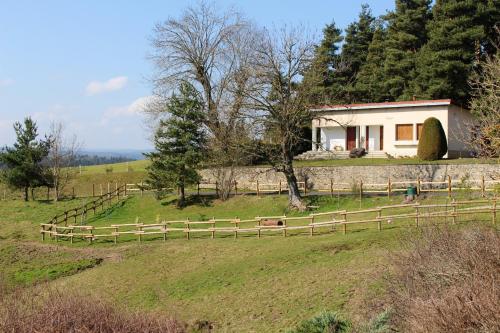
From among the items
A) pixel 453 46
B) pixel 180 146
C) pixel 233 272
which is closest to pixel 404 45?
pixel 453 46

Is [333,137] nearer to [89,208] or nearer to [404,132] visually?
[404,132]

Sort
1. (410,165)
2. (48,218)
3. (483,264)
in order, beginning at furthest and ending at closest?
(48,218) < (410,165) < (483,264)

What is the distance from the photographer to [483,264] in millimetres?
8938

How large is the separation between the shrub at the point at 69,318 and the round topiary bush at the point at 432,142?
94.9 ft

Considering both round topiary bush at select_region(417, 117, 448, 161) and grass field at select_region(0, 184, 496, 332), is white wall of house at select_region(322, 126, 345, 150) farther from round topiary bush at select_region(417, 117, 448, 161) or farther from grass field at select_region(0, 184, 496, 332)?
grass field at select_region(0, 184, 496, 332)

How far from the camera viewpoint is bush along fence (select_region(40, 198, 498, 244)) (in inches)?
866

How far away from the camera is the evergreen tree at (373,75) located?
53.3 m

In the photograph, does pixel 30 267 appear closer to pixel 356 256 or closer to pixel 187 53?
pixel 356 256

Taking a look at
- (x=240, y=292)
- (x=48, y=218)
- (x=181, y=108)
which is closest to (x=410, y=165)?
(x=181, y=108)

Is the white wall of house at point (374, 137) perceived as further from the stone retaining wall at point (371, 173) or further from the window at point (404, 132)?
the stone retaining wall at point (371, 173)

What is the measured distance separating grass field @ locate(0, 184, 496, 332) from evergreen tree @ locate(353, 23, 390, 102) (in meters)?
23.8

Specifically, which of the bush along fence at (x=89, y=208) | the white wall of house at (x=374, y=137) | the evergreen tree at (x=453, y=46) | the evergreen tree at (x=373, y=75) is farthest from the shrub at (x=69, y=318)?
the evergreen tree at (x=373, y=75)

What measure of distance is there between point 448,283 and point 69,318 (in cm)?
623

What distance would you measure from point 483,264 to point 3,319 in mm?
7373
